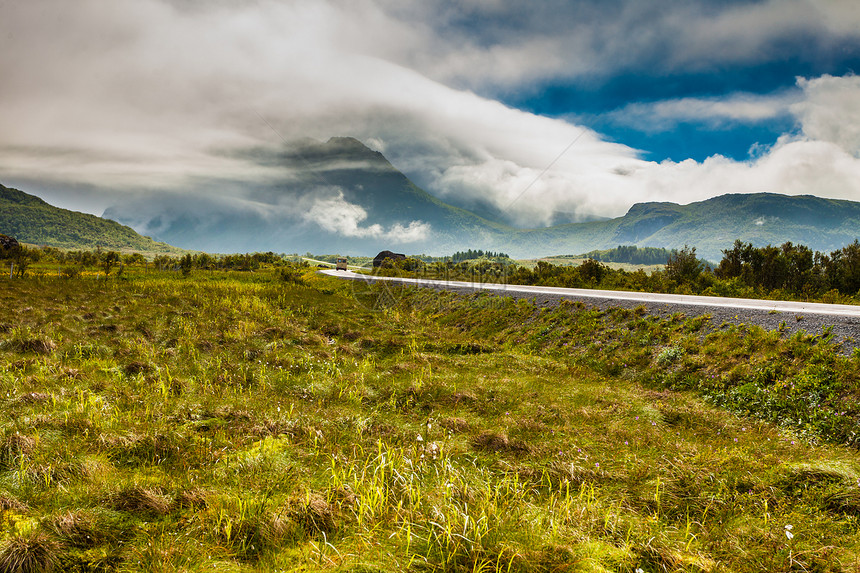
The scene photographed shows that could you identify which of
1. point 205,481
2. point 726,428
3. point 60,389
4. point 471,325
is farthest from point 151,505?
point 471,325

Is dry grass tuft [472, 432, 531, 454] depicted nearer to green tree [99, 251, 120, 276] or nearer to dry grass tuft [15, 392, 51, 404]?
dry grass tuft [15, 392, 51, 404]

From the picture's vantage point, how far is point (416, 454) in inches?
237

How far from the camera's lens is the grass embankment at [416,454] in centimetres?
384

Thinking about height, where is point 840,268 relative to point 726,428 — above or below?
above

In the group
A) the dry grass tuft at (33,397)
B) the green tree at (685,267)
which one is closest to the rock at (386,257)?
the green tree at (685,267)

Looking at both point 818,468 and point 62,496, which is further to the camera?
point 818,468

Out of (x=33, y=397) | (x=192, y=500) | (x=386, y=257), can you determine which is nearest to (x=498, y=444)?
(x=192, y=500)

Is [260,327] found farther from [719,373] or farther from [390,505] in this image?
[719,373]

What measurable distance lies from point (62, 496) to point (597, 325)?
16165 millimetres

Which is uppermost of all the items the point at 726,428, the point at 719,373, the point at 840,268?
the point at 840,268

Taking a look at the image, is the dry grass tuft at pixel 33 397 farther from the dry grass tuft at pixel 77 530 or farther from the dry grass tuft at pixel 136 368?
the dry grass tuft at pixel 77 530

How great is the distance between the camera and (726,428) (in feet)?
27.1

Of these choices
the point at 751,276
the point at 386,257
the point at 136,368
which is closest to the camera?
the point at 136,368

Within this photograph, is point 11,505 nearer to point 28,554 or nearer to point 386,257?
point 28,554
